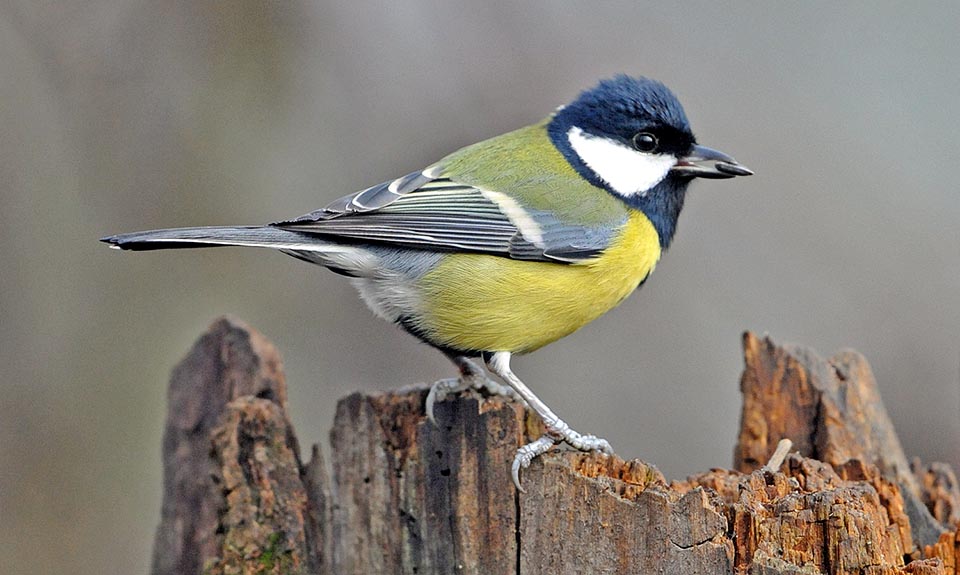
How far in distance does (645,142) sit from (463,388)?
1178 millimetres

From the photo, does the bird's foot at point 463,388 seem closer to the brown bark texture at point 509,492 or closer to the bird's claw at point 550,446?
the brown bark texture at point 509,492

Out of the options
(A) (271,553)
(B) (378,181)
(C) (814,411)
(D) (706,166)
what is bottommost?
(A) (271,553)

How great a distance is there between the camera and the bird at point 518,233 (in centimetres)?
345

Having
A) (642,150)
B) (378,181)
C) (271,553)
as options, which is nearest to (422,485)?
(271,553)

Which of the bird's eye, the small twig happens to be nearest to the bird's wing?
the bird's eye

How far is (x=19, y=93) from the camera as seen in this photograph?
5.01m

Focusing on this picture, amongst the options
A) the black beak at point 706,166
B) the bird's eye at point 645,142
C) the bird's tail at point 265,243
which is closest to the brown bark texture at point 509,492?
the bird's tail at point 265,243

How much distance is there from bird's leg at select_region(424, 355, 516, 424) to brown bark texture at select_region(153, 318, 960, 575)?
0.19 feet

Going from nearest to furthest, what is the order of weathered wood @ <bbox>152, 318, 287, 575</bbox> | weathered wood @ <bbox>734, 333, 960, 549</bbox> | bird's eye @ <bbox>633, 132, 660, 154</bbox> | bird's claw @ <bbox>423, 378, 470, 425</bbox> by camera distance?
bird's claw @ <bbox>423, 378, 470, 425</bbox> < weathered wood @ <bbox>734, 333, 960, 549</bbox> < weathered wood @ <bbox>152, 318, 287, 575</bbox> < bird's eye @ <bbox>633, 132, 660, 154</bbox>

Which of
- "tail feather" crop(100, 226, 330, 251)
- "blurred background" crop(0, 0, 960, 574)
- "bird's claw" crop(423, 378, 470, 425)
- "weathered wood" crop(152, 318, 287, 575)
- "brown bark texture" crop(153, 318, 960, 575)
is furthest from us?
"blurred background" crop(0, 0, 960, 574)

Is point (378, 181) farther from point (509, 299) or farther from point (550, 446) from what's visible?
point (550, 446)

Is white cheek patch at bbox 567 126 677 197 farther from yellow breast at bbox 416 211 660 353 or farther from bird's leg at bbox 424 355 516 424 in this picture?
bird's leg at bbox 424 355 516 424

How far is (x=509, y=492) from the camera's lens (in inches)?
113

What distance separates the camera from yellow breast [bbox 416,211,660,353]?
346cm
